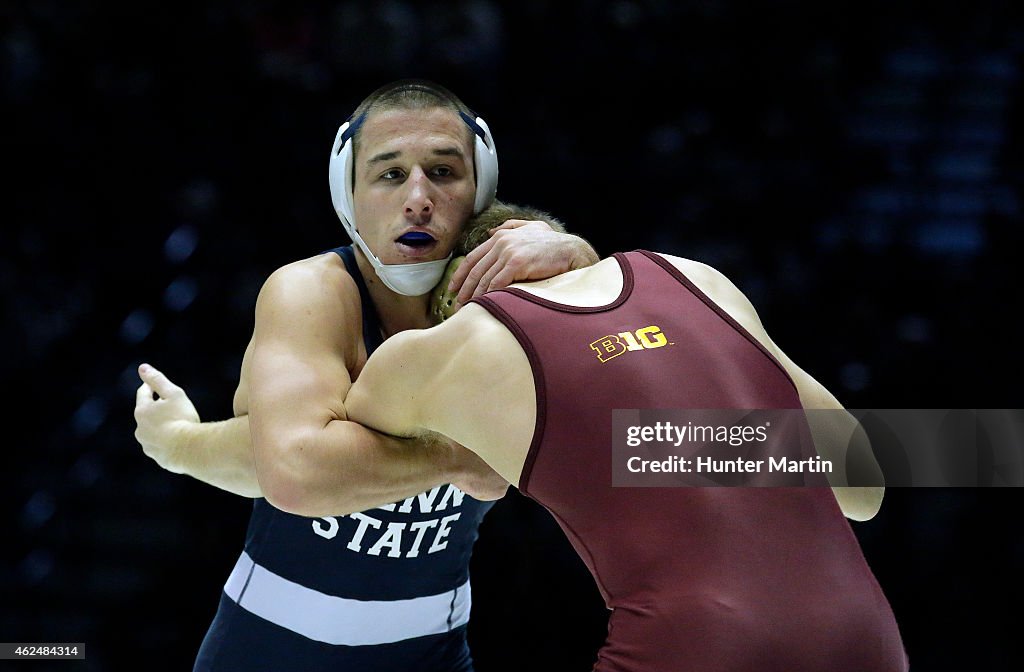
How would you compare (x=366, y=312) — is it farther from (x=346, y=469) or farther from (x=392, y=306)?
(x=346, y=469)

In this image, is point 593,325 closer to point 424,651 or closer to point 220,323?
point 424,651

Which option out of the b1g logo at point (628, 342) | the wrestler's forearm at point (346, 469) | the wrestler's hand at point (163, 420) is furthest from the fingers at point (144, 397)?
the b1g logo at point (628, 342)

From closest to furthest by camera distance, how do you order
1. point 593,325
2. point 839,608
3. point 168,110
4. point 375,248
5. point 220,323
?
point 839,608 → point 593,325 → point 375,248 → point 220,323 → point 168,110

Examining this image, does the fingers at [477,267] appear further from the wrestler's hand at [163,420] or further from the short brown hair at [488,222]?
the wrestler's hand at [163,420]

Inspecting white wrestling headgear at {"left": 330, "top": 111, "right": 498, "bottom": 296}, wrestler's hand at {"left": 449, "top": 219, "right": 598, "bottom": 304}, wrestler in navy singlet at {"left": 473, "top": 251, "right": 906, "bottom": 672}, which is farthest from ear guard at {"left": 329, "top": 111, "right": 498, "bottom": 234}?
wrestler in navy singlet at {"left": 473, "top": 251, "right": 906, "bottom": 672}

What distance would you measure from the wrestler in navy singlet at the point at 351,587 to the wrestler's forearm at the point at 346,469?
1.66 ft

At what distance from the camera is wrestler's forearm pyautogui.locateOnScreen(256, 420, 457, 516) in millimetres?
2375

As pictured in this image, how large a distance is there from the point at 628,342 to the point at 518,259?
0.41 metres

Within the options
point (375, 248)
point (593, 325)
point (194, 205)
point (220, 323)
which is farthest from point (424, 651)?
point (194, 205)

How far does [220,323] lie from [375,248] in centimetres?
304

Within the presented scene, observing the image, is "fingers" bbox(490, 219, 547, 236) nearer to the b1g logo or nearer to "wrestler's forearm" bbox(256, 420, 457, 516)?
"wrestler's forearm" bbox(256, 420, 457, 516)

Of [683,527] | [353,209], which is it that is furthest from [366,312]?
[683,527]

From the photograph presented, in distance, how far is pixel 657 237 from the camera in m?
5.88

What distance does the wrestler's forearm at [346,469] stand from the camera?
238 cm
